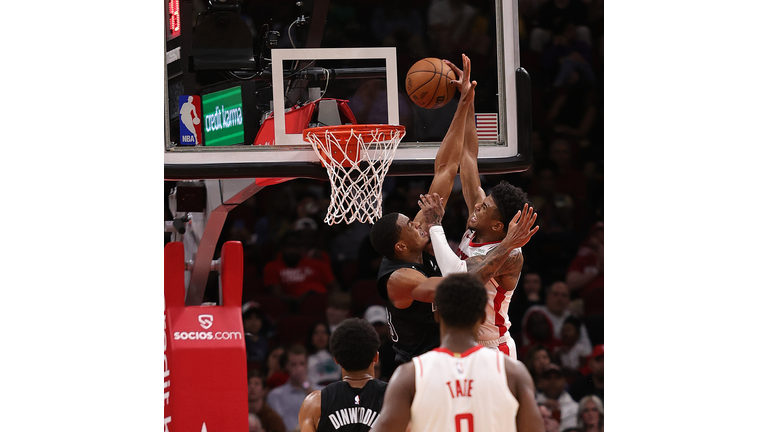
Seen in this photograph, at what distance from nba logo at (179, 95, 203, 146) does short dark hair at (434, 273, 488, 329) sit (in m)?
2.46

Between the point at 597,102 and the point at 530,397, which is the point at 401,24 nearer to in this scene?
the point at 597,102

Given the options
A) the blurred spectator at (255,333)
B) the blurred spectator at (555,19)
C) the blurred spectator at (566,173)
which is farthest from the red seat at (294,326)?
the blurred spectator at (555,19)

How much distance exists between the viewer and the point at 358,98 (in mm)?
4559

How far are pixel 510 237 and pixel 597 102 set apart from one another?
4.15 m

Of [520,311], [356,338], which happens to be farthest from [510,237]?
[520,311]

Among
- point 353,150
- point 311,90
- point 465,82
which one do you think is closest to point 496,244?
point 465,82

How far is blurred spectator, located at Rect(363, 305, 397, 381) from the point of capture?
6084mm

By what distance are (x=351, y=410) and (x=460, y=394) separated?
2.14 feet

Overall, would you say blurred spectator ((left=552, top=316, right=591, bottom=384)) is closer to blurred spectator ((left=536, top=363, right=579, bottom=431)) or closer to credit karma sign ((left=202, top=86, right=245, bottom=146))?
blurred spectator ((left=536, top=363, right=579, bottom=431))

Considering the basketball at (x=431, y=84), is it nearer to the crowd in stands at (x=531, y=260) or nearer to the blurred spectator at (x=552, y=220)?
the crowd in stands at (x=531, y=260)

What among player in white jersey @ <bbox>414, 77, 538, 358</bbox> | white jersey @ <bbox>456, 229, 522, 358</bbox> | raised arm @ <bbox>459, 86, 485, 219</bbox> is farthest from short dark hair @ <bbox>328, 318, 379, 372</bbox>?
raised arm @ <bbox>459, 86, 485, 219</bbox>

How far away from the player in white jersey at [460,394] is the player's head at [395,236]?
129 centimetres

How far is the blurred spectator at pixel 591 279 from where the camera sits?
256 inches

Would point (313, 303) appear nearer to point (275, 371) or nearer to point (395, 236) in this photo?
point (275, 371)
